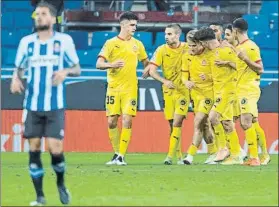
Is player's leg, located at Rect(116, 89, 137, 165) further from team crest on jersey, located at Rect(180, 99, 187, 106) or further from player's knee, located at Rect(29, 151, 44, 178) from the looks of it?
player's knee, located at Rect(29, 151, 44, 178)

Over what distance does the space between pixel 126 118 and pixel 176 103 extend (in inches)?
39.6

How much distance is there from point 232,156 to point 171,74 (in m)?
1.63

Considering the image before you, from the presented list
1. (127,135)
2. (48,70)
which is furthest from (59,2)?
(48,70)

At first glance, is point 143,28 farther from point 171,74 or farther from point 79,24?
point 171,74

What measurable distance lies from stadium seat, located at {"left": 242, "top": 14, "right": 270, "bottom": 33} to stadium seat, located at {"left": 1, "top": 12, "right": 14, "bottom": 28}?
207 inches

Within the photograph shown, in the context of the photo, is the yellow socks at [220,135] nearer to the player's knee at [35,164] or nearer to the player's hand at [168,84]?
the player's hand at [168,84]

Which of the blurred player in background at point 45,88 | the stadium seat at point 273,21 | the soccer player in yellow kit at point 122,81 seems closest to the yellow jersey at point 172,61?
the soccer player in yellow kit at point 122,81

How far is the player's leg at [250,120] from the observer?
50.4ft

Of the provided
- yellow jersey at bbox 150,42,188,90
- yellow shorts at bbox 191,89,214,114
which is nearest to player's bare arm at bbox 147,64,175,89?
yellow jersey at bbox 150,42,188,90

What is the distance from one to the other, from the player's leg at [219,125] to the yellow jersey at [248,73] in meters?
0.49

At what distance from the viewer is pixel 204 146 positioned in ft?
67.9

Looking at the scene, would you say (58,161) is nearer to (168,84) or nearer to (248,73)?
(248,73)

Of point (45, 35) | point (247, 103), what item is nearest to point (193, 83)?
point (247, 103)

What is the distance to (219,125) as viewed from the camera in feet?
54.2
